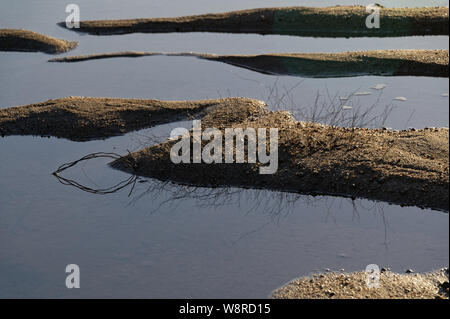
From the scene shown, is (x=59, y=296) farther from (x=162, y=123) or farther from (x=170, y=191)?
(x=162, y=123)

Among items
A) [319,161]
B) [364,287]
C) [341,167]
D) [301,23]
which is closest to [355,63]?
[301,23]

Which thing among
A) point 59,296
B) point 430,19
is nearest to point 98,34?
point 430,19

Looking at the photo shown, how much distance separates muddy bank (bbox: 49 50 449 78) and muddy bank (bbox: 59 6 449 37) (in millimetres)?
4585

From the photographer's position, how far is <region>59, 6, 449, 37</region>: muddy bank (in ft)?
95.6

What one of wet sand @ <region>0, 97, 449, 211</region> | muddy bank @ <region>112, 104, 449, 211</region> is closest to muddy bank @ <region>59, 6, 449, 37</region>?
wet sand @ <region>0, 97, 449, 211</region>

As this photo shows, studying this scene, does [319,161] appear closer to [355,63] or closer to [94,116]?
[94,116]

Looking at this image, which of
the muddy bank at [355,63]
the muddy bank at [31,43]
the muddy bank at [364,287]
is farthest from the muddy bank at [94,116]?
the muddy bank at [31,43]

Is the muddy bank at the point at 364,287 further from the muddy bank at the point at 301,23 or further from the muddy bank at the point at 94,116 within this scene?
the muddy bank at the point at 301,23

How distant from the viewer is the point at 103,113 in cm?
2036

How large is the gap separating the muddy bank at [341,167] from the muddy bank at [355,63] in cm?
701

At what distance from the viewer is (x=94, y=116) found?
66.2ft

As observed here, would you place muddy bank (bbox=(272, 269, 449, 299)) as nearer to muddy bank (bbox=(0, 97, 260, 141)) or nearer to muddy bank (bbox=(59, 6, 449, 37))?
muddy bank (bbox=(0, 97, 260, 141))

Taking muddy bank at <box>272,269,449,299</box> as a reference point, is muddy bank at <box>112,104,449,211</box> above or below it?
above

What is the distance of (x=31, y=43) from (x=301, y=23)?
12.8m
